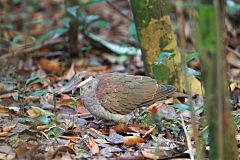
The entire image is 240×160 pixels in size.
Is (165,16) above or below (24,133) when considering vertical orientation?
above

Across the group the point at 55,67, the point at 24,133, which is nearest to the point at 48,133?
the point at 24,133

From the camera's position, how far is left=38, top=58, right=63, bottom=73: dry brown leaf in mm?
7246

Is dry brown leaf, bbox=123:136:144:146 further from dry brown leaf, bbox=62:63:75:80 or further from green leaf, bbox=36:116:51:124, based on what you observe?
dry brown leaf, bbox=62:63:75:80

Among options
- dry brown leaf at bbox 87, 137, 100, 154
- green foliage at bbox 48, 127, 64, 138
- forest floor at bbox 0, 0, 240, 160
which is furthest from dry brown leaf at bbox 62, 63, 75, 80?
dry brown leaf at bbox 87, 137, 100, 154

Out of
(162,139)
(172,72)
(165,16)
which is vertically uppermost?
(165,16)

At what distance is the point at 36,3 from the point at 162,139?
6447 millimetres

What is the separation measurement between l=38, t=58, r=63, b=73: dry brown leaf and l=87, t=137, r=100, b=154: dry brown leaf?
293cm

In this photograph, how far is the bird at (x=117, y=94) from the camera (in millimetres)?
4973

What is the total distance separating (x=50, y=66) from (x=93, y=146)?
10.5 ft

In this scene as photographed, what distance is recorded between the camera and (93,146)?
4.22 metres

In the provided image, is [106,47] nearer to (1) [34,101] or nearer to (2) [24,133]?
(1) [34,101]

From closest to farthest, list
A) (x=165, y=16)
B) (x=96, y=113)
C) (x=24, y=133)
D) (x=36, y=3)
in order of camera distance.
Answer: (x=24, y=133)
(x=96, y=113)
(x=165, y=16)
(x=36, y=3)

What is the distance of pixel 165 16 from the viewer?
5.58 m

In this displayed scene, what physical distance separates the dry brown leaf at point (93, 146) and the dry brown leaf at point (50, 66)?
2.93 metres
